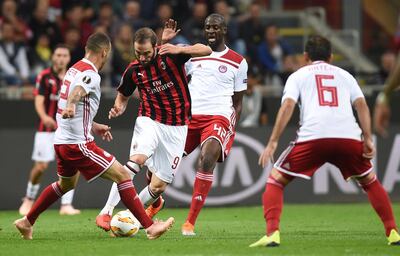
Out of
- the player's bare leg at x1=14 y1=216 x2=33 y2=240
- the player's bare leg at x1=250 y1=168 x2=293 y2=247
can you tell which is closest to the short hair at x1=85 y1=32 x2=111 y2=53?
the player's bare leg at x1=14 y1=216 x2=33 y2=240

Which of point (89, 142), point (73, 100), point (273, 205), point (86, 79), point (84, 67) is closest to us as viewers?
point (273, 205)

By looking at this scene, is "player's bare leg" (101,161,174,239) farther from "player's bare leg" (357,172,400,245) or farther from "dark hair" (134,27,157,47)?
"player's bare leg" (357,172,400,245)

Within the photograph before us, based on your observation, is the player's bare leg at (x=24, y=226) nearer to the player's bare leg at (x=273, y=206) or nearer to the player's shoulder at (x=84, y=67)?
the player's shoulder at (x=84, y=67)

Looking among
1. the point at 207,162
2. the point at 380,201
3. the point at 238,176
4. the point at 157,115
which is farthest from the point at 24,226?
the point at 238,176

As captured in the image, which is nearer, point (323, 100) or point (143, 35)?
point (323, 100)

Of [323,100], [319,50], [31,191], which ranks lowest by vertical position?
[31,191]

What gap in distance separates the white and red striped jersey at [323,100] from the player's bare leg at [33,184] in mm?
6554

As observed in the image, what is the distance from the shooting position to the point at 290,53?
21.0 m

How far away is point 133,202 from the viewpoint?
9.89 metres

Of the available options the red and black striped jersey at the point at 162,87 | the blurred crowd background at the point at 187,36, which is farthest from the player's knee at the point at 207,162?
the blurred crowd background at the point at 187,36

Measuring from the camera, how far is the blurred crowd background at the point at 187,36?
18266mm

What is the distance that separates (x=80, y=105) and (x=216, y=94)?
7.78 ft

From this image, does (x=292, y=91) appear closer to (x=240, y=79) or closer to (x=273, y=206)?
(x=273, y=206)

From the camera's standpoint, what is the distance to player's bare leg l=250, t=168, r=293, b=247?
353 inches
